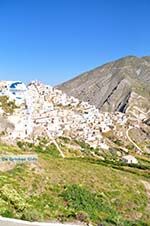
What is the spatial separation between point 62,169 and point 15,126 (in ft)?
154

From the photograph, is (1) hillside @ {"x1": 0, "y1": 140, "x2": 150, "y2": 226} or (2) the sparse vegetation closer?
(1) hillside @ {"x1": 0, "y1": 140, "x2": 150, "y2": 226}

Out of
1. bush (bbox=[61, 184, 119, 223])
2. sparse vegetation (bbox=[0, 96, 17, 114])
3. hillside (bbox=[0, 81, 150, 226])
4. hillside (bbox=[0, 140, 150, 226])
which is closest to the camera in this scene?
hillside (bbox=[0, 140, 150, 226])

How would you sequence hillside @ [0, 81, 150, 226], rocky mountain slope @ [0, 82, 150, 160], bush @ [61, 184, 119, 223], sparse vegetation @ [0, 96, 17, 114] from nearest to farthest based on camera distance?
hillside @ [0, 81, 150, 226] < bush @ [61, 184, 119, 223] < rocky mountain slope @ [0, 82, 150, 160] < sparse vegetation @ [0, 96, 17, 114]

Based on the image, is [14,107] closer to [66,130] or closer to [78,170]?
[66,130]

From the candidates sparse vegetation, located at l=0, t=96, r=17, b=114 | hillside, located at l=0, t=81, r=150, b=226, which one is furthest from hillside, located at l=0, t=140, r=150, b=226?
sparse vegetation, located at l=0, t=96, r=17, b=114

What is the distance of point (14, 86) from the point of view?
110625 mm

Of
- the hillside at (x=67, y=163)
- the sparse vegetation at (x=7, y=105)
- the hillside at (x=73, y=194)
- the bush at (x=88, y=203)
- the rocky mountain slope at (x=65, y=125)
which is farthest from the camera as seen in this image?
the sparse vegetation at (x=7, y=105)

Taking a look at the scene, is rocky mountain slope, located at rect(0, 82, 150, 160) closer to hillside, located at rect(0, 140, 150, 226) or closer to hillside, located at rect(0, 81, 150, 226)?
hillside, located at rect(0, 81, 150, 226)

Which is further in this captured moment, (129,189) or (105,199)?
(129,189)


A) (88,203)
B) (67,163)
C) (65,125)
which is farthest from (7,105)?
(88,203)

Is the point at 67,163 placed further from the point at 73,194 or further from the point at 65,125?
the point at 65,125

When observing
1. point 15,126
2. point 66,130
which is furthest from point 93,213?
point 66,130

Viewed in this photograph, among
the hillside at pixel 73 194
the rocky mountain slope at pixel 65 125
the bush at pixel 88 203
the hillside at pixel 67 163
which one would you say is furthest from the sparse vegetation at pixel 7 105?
the bush at pixel 88 203

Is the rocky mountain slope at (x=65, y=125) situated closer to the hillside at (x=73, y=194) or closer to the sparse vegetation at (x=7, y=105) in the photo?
the sparse vegetation at (x=7, y=105)
